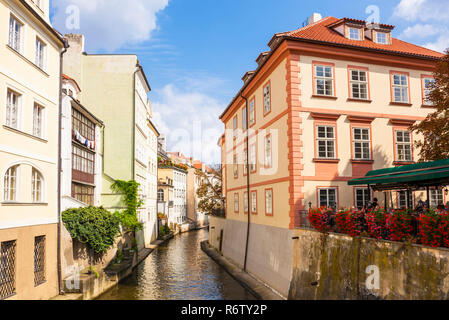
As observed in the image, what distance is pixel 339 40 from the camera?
19453 mm

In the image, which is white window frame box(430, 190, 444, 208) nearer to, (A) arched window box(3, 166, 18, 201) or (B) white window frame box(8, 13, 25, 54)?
(A) arched window box(3, 166, 18, 201)

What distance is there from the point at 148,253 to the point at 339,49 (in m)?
23.6

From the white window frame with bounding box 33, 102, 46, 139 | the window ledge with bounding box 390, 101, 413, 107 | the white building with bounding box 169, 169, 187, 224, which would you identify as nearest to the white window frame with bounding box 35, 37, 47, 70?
the white window frame with bounding box 33, 102, 46, 139

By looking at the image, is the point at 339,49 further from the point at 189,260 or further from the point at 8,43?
the point at 189,260

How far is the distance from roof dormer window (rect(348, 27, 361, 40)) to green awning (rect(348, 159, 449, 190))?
802 cm

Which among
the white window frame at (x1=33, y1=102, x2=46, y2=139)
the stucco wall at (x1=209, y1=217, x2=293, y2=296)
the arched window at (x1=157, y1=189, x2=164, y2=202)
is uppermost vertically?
the white window frame at (x1=33, y1=102, x2=46, y2=139)

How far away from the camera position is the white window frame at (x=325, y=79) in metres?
18.7

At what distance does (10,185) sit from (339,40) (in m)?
16.1

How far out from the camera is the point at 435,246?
9.47m

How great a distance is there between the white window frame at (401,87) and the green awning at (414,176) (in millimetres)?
6101

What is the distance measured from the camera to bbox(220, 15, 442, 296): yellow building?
18188 mm

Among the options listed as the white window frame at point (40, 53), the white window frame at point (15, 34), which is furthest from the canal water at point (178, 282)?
the white window frame at point (15, 34)

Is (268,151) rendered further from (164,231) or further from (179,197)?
(179,197)
